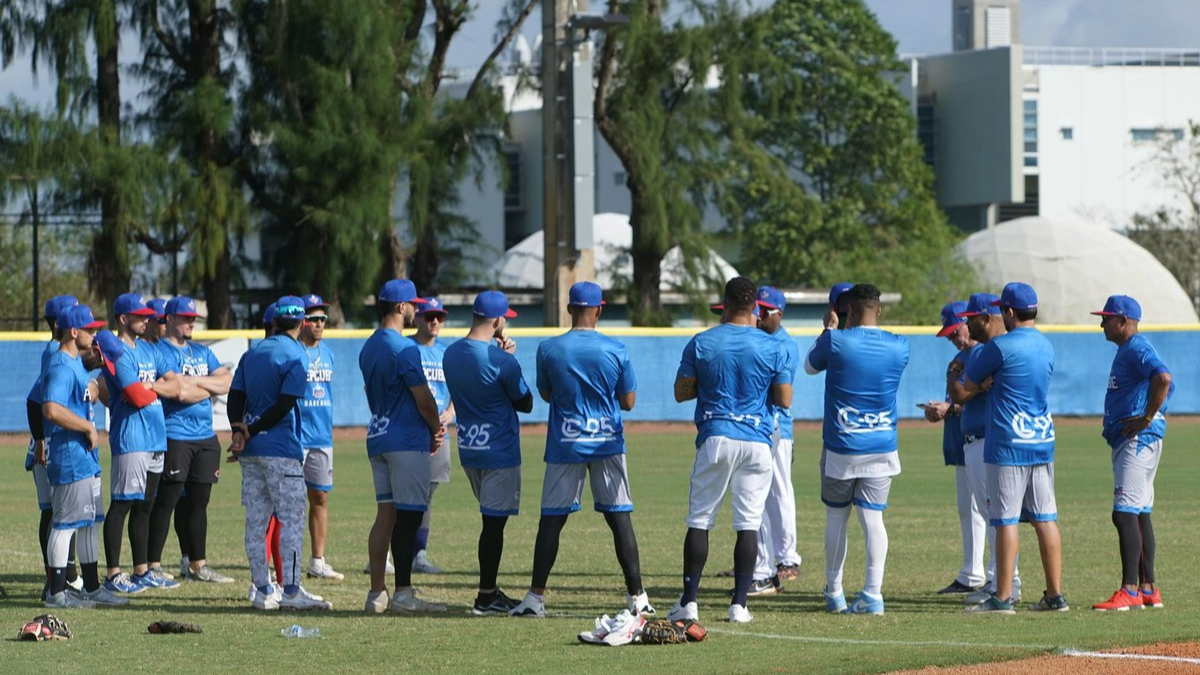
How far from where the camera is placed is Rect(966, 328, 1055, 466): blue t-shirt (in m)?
10.9

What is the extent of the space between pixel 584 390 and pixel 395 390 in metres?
1.36

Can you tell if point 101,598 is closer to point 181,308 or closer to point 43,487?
point 43,487

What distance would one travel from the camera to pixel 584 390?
35.3ft

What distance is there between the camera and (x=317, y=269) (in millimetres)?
38531

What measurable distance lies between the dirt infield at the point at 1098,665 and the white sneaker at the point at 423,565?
560 cm

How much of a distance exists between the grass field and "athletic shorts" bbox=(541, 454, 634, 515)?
0.74 metres

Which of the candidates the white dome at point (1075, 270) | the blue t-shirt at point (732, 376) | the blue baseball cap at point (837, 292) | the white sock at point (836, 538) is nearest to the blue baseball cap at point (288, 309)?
the blue t-shirt at point (732, 376)

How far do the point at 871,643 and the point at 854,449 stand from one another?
1.59m

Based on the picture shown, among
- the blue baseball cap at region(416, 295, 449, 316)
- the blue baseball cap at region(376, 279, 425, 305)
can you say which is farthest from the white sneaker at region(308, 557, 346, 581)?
the blue baseball cap at region(376, 279, 425, 305)

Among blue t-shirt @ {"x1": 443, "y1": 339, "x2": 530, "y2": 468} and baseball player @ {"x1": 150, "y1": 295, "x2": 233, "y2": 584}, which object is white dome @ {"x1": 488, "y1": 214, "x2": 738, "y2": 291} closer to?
baseball player @ {"x1": 150, "y1": 295, "x2": 233, "y2": 584}

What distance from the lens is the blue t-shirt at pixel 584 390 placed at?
10.7 metres

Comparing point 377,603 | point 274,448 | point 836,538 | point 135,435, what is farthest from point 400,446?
point 836,538

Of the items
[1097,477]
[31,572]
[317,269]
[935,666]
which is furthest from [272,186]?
[935,666]

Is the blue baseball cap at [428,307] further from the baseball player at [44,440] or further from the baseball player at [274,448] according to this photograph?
the baseball player at [44,440]
